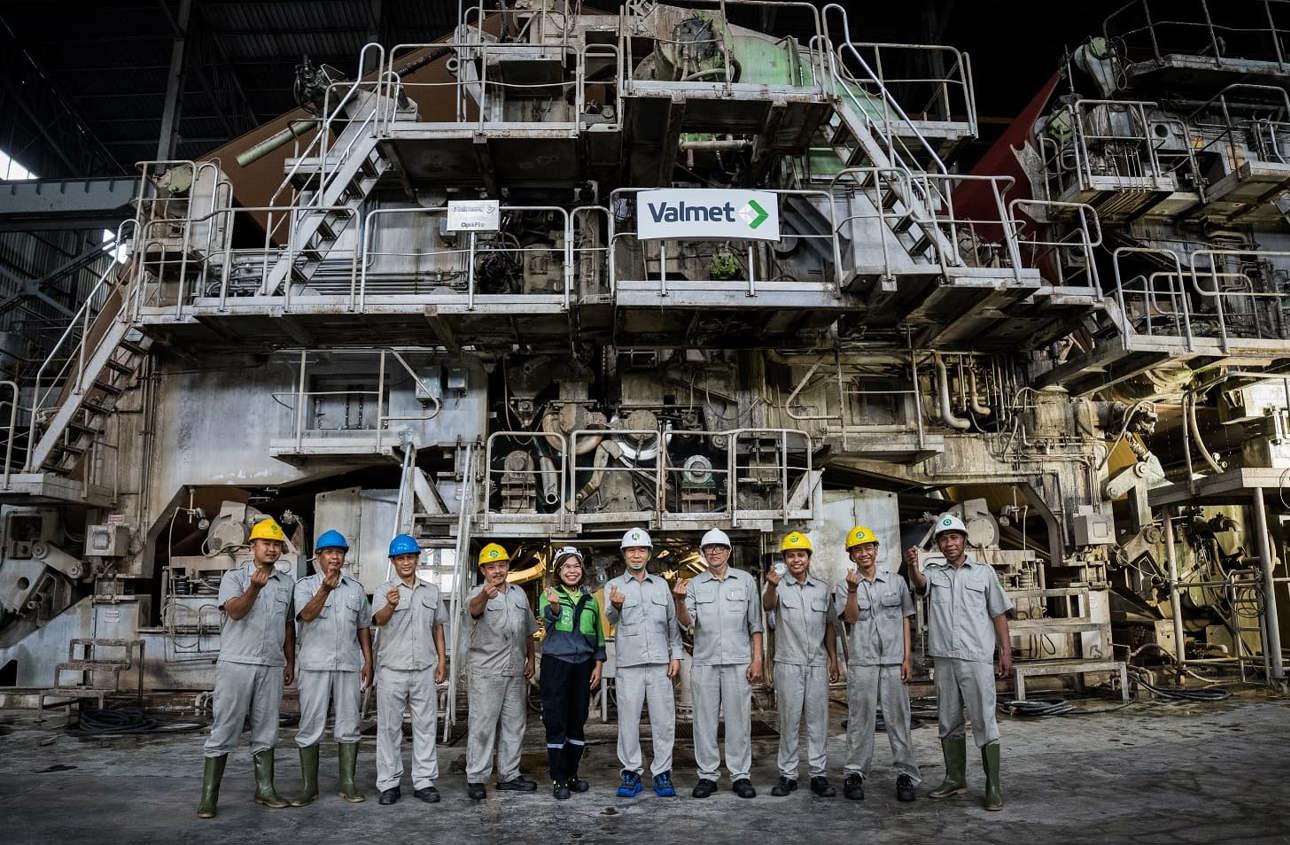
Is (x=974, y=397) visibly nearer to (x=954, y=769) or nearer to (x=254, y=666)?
(x=954, y=769)

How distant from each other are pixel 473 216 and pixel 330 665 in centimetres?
486

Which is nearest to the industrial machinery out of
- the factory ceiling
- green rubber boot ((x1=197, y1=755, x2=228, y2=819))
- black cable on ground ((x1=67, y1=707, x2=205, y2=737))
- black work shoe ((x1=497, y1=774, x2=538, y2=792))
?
black cable on ground ((x1=67, y1=707, x2=205, y2=737))

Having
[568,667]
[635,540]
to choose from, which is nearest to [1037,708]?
[635,540]

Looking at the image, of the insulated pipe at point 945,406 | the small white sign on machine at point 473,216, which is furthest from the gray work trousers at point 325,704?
the insulated pipe at point 945,406

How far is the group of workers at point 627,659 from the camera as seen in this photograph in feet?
16.1

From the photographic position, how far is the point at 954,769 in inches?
197

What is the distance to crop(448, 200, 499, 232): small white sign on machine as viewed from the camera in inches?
323

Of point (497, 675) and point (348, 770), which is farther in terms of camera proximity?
point (497, 675)

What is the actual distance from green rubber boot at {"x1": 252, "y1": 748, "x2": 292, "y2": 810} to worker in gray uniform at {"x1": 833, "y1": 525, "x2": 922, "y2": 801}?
3.43m

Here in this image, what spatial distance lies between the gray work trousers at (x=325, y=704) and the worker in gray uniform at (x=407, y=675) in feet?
0.52

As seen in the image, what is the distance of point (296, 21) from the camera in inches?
758

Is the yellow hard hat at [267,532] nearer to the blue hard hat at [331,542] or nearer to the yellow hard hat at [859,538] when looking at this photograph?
the blue hard hat at [331,542]

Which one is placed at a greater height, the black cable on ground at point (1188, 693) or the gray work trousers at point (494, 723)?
the gray work trousers at point (494, 723)

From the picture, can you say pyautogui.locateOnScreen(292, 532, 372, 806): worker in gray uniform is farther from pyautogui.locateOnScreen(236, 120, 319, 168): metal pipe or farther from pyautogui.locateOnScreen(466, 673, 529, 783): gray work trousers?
pyautogui.locateOnScreen(236, 120, 319, 168): metal pipe
